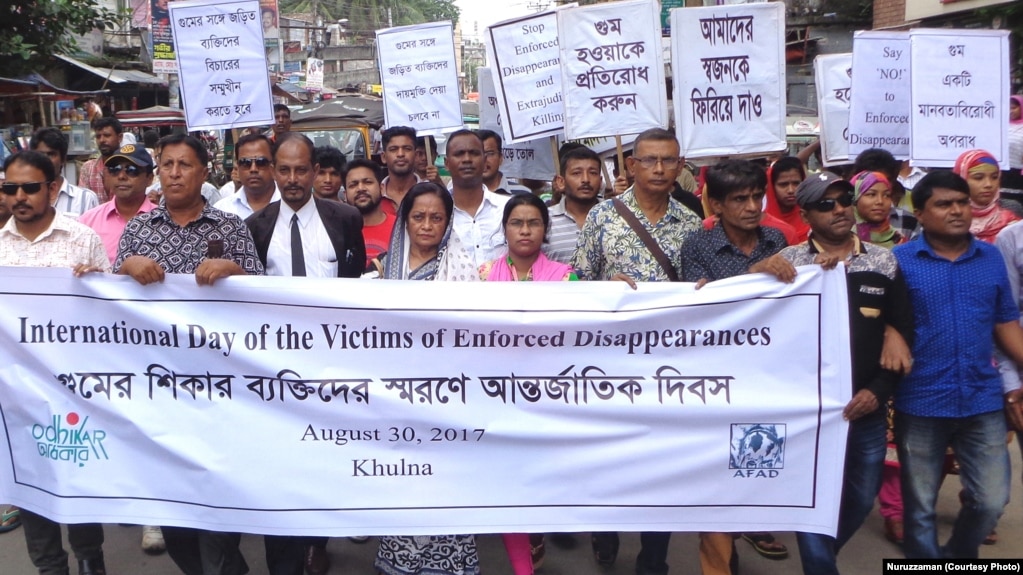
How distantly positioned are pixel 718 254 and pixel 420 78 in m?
4.20

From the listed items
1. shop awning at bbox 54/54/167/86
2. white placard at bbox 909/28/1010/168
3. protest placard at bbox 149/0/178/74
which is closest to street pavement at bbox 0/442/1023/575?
white placard at bbox 909/28/1010/168

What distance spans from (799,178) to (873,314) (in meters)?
2.06

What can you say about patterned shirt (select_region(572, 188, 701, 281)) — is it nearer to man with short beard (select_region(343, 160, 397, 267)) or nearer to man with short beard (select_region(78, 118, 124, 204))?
man with short beard (select_region(343, 160, 397, 267))

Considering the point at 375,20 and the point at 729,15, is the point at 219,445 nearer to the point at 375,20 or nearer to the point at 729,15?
the point at 729,15

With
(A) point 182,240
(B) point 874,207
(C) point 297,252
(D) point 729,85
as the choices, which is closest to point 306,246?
(C) point 297,252

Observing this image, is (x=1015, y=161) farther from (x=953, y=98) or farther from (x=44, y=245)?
(x=44, y=245)

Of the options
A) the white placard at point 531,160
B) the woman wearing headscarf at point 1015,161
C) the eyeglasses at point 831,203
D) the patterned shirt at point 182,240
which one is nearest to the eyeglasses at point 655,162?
the eyeglasses at point 831,203

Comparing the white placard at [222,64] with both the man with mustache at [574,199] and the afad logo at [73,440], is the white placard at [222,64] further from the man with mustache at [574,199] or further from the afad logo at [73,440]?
the afad logo at [73,440]

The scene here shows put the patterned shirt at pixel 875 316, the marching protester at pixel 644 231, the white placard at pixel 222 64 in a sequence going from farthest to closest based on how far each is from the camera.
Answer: the white placard at pixel 222 64, the marching protester at pixel 644 231, the patterned shirt at pixel 875 316

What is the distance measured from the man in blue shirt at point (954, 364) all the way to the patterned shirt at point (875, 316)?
0.09 meters

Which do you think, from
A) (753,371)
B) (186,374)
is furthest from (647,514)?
(186,374)

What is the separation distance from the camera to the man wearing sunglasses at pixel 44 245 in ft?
12.4

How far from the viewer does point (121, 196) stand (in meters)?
4.75

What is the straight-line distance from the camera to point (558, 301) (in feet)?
11.6
